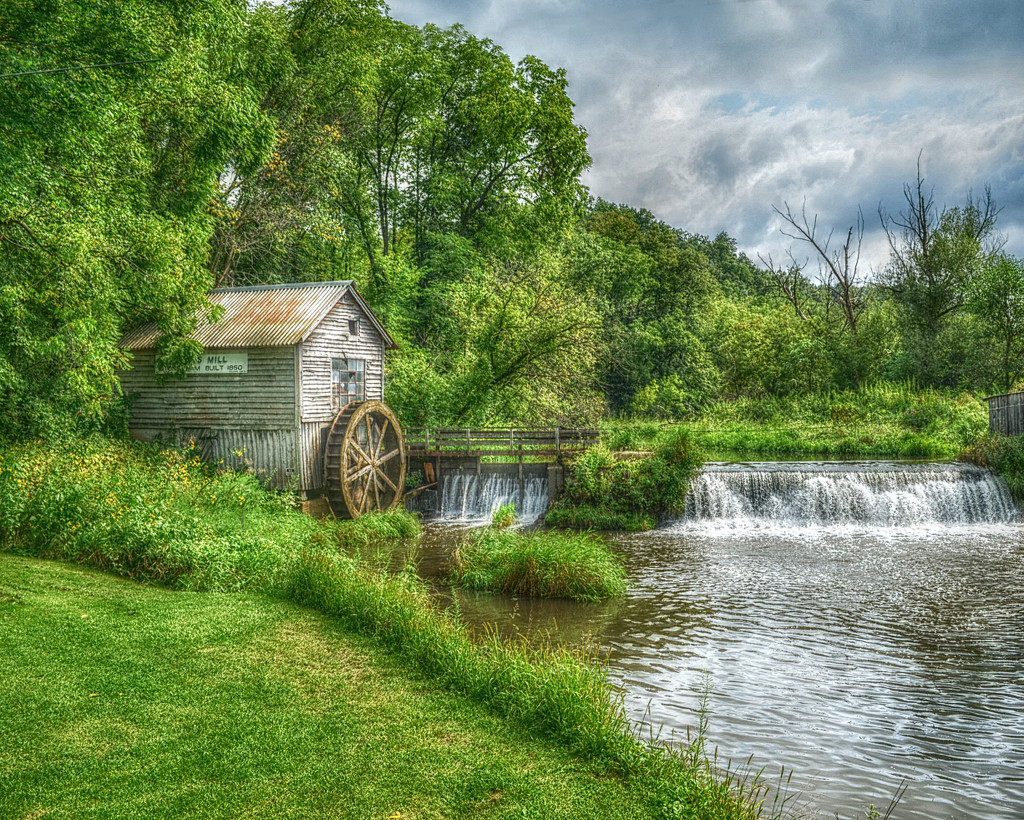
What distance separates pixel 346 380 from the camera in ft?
60.3

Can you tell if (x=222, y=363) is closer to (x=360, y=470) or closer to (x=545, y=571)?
(x=360, y=470)

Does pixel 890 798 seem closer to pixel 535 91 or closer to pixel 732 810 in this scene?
pixel 732 810

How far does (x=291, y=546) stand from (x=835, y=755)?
8036 millimetres

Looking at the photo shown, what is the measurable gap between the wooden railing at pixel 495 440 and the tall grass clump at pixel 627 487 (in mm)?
933

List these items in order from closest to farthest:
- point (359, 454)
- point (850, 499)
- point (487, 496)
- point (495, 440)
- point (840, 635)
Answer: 1. point (840, 635)
2. point (359, 454)
3. point (850, 499)
4. point (487, 496)
5. point (495, 440)

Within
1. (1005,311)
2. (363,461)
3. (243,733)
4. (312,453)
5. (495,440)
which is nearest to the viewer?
(243,733)

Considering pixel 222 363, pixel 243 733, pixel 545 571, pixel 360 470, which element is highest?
pixel 222 363

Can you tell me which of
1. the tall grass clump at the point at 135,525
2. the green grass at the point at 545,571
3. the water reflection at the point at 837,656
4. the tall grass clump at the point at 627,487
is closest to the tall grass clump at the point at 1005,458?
the water reflection at the point at 837,656

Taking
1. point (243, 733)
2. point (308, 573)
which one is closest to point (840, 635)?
point (308, 573)

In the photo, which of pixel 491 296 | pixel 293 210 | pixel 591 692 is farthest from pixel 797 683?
pixel 293 210

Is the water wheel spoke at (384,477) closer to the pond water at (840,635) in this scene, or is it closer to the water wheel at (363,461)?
the water wheel at (363,461)

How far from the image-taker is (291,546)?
1136 cm

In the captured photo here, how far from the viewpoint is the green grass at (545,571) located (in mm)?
10891

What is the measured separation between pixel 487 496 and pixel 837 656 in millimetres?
12137
